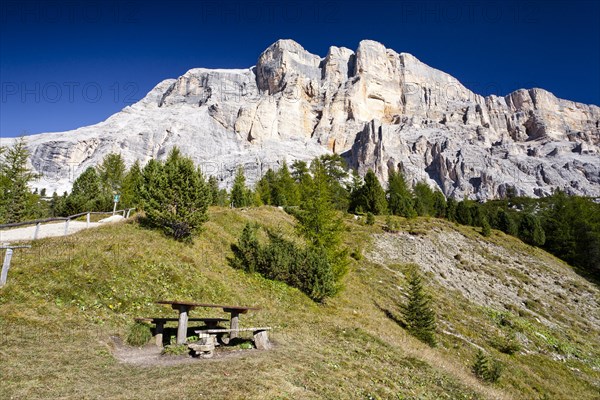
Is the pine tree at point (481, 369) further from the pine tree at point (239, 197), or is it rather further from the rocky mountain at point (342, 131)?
the rocky mountain at point (342, 131)

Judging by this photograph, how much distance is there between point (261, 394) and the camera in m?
6.26

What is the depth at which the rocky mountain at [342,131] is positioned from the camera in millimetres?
139875

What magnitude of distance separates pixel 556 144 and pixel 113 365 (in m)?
206

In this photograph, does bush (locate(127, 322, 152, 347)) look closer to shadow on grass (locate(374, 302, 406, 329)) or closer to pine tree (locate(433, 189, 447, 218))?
shadow on grass (locate(374, 302, 406, 329))

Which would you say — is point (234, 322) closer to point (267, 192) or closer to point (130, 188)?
point (130, 188)

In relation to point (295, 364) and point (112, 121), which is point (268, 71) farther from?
point (295, 364)

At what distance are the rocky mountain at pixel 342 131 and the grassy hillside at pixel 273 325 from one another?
10693 cm

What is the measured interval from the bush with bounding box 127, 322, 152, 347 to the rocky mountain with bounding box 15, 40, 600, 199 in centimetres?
11813

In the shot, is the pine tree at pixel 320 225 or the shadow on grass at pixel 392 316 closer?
the shadow on grass at pixel 392 316

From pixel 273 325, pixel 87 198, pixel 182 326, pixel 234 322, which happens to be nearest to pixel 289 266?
pixel 273 325

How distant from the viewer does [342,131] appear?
169875mm

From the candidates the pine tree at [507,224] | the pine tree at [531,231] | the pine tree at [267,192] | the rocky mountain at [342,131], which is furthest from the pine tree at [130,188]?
the rocky mountain at [342,131]

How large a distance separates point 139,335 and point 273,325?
5386mm

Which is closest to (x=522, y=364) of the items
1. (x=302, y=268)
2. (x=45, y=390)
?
(x=302, y=268)
